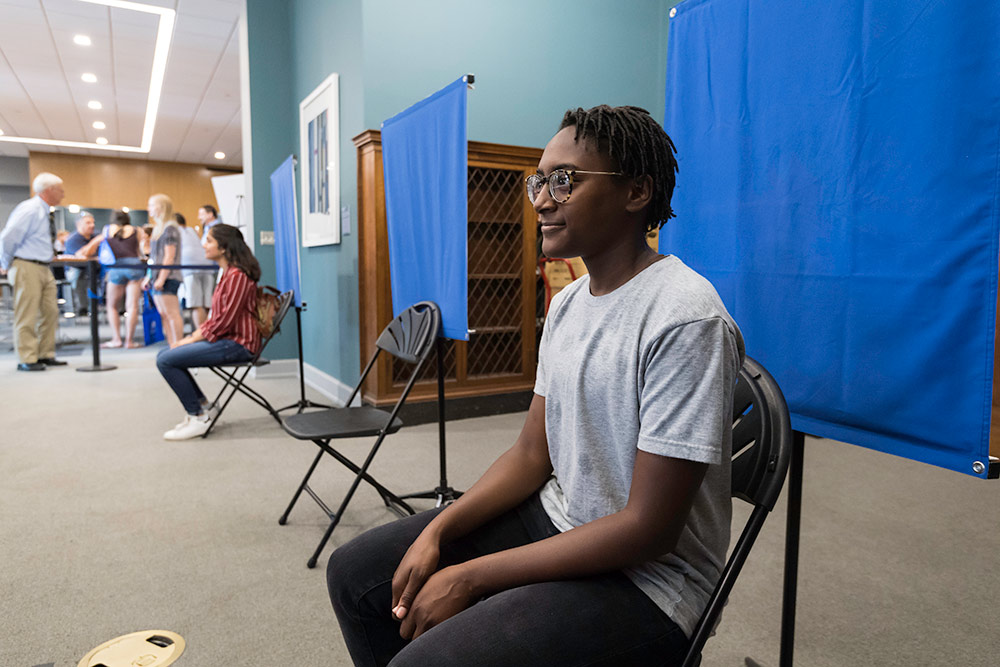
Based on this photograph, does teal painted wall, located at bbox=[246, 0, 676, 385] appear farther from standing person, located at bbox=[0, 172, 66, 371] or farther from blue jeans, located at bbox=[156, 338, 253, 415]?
standing person, located at bbox=[0, 172, 66, 371]

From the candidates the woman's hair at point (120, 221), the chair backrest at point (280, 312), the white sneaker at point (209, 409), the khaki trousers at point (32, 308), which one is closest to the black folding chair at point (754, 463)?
the chair backrest at point (280, 312)

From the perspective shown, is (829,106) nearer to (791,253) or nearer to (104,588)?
(791,253)

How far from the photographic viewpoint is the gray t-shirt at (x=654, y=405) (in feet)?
3.05

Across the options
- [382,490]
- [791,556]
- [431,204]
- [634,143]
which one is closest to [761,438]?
[791,556]

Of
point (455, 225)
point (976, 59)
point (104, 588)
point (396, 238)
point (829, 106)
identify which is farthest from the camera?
point (396, 238)

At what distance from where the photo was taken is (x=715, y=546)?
107 centimetres

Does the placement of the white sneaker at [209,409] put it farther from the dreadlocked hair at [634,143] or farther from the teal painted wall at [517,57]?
the dreadlocked hair at [634,143]

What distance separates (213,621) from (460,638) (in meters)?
1.41

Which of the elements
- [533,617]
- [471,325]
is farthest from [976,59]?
[471,325]

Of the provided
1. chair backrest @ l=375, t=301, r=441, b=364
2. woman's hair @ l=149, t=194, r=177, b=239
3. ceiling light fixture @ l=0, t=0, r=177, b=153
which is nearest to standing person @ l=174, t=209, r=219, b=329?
→ woman's hair @ l=149, t=194, r=177, b=239

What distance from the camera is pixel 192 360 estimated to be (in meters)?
3.87

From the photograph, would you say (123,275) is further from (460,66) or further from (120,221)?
(460,66)

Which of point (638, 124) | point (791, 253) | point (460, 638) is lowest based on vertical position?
point (460, 638)

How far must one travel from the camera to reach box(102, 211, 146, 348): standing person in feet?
25.6
